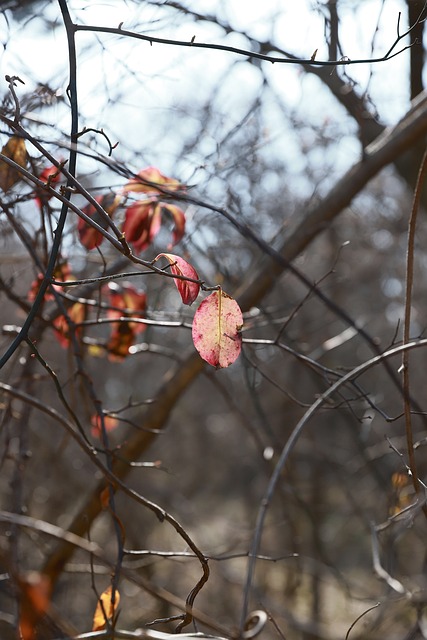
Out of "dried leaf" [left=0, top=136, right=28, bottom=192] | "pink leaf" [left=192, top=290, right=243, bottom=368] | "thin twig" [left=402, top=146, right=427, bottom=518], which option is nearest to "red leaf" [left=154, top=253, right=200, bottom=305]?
"pink leaf" [left=192, top=290, right=243, bottom=368]

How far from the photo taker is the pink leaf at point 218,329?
2.86 ft

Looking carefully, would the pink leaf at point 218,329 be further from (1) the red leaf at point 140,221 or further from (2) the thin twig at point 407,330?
(1) the red leaf at point 140,221

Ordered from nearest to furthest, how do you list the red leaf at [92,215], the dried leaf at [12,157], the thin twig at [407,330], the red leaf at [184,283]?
the red leaf at [184,283], the thin twig at [407,330], the dried leaf at [12,157], the red leaf at [92,215]

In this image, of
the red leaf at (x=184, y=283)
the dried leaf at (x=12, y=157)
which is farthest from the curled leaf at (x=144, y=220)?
the red leaf at (x=184, y=283)

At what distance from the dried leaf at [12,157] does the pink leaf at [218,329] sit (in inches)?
19.5

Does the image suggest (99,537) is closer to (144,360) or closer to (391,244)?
(144,360)

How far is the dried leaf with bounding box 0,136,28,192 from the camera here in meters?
1.19

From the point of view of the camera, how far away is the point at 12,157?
1181mm

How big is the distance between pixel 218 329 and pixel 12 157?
526mm

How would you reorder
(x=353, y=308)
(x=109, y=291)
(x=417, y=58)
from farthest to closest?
(x=353, y=308) → (x=417, y=58) → (x=109, y=291)

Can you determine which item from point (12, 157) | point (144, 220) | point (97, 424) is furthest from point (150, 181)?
point (97, 424)

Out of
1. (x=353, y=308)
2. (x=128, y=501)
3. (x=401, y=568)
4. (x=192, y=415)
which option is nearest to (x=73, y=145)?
(x=128, y=501)

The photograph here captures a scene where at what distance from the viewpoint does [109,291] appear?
1.64 m

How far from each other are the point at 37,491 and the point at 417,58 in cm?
272
